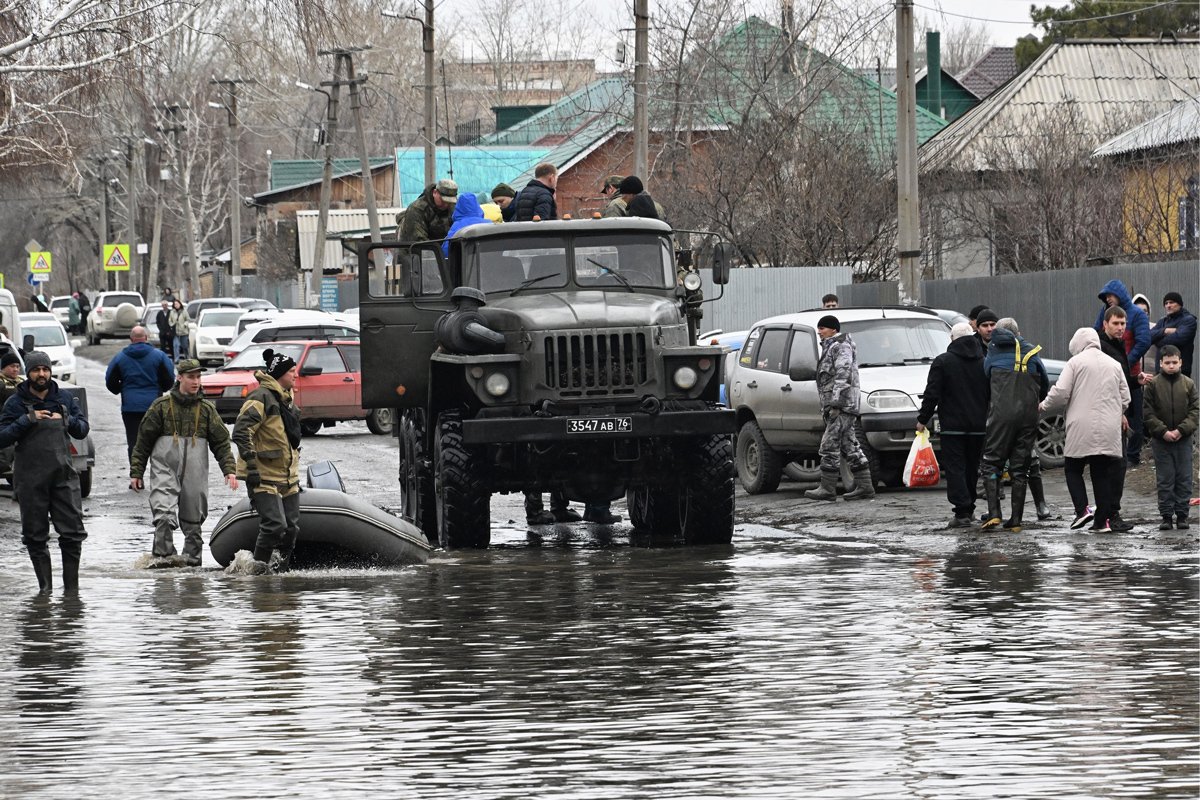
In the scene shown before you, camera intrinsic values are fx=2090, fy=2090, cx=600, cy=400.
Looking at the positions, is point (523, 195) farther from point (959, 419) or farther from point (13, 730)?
point (13, 730)

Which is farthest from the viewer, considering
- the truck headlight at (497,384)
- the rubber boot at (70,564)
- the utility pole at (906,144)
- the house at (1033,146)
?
the house at (1033,146)

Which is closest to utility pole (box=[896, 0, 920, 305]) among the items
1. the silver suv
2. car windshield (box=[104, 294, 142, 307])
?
the silver suv

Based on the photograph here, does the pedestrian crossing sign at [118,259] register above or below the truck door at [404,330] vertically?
above

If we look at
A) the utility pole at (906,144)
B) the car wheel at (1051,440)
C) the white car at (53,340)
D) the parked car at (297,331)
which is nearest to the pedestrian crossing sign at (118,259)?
the white car at (53,340)

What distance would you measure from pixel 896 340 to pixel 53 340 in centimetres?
2832

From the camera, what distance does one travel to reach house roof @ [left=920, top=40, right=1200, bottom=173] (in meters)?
47.3

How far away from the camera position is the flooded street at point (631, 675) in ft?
25.6

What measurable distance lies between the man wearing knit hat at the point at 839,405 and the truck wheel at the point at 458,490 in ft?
13.6

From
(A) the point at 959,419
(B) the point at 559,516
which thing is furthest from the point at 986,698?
(B) the point at 559,516

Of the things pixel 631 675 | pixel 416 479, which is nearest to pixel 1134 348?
pixel 416 479

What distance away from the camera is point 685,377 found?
16484mm

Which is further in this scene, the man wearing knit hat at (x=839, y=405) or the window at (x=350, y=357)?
the window at (x=350, y=357)

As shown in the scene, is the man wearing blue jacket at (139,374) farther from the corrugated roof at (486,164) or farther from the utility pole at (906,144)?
the corrugated roof at (486,164)

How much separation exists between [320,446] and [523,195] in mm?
12361
